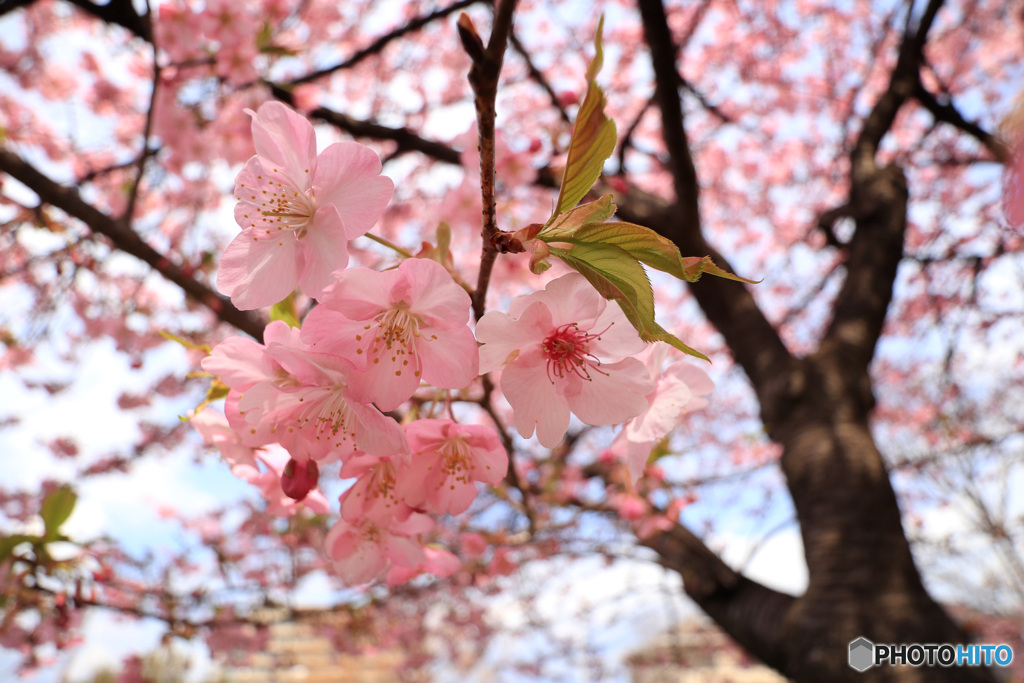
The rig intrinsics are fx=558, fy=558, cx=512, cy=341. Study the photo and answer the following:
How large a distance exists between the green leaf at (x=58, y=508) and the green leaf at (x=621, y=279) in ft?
4.93

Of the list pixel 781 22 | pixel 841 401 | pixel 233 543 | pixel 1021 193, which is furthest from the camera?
pixel 233 543

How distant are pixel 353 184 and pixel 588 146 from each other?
308 millimetres

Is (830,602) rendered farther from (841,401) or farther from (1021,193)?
(1021,193)

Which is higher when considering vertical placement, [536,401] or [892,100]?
[892,100]

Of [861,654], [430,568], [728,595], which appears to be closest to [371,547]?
[430,568]

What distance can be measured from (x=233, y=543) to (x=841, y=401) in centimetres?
618

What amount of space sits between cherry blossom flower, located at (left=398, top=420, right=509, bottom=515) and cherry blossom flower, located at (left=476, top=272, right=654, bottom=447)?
77mm

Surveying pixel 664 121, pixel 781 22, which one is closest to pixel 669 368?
pixel 664 121

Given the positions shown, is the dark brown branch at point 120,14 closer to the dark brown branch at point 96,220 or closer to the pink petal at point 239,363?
the dark brown branch at point 96,220

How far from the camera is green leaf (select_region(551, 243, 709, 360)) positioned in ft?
1.56

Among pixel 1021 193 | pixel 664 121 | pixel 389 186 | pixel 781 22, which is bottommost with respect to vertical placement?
pixel 1021 193

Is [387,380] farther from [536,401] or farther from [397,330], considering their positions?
[536,401]

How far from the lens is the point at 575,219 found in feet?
1.65

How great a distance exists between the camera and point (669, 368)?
0.86 meters
